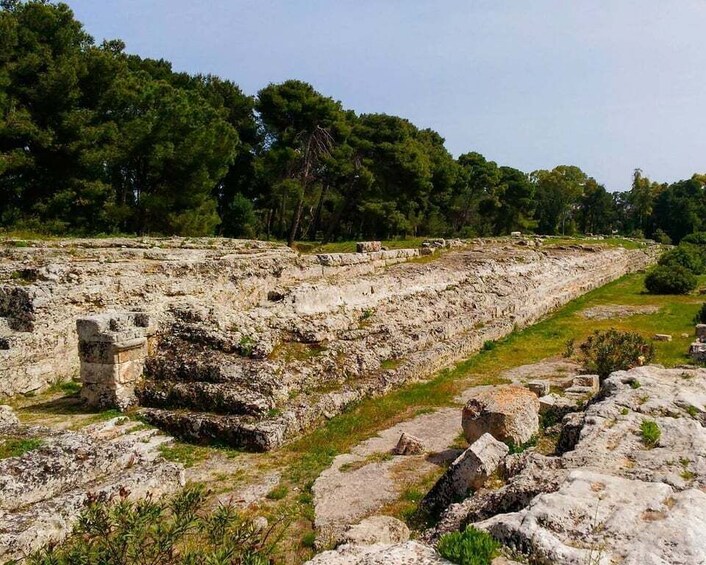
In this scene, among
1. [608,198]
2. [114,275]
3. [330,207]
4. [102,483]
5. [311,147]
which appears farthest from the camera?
[608,198]

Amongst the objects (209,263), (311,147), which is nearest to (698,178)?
(311,147)

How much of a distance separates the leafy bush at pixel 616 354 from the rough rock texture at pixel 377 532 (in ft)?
25.0

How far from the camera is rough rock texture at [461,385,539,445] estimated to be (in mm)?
7664

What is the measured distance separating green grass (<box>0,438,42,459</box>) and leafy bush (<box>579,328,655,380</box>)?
9817 mm

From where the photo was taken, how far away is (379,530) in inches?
203

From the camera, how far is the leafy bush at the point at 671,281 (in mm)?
25781

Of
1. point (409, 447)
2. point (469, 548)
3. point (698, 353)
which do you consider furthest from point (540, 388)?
point (469, 548)

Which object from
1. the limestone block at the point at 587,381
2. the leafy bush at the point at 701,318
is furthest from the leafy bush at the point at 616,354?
the leafy bush at the point at 701,318

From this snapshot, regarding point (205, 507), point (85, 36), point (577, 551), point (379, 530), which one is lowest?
point (205, 507)

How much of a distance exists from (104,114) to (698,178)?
76254mm

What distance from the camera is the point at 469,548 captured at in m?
3.90

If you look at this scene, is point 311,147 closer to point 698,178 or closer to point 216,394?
point 216,394

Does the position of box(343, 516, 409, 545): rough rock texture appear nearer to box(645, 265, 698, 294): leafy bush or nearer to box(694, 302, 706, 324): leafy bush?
box(694, 302, 706, 324): leafy bush

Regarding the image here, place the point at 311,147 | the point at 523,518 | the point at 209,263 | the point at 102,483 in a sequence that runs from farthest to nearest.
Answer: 1. the point at 311,147
2. the point at 209,263
3. the point at 102,483
4. the point at 523,518
